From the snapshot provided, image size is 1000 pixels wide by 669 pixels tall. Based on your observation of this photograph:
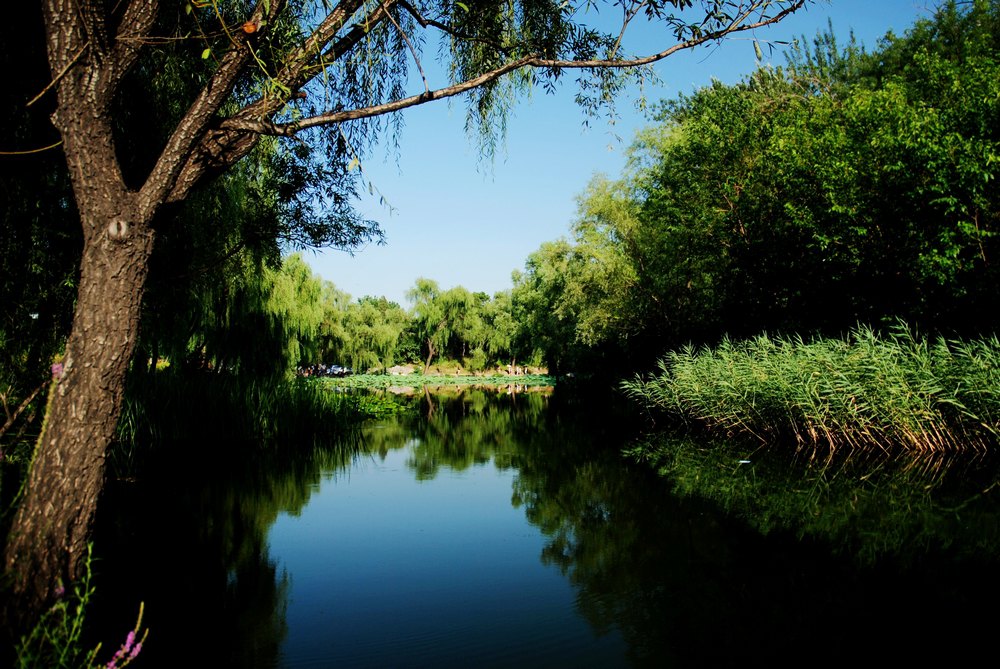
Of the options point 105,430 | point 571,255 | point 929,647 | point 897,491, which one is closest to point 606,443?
point 897,491

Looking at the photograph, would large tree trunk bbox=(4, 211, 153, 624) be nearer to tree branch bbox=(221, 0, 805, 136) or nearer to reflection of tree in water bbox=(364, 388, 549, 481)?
tree branch bbox=(221, 0, 805, 136)

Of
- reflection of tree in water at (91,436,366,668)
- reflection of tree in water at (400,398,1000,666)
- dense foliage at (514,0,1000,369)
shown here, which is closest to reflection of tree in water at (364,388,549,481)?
reflection of tree in water at (400,398,1000,666)

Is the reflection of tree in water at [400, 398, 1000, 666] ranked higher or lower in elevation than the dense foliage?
lower

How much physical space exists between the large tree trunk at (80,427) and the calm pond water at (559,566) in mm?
875

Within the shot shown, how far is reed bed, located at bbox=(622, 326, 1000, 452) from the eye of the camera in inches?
359

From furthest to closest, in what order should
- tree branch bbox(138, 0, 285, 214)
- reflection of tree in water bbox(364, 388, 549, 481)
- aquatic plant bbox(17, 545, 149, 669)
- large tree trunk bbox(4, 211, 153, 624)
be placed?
reflection of tree in water bbox(364, 388, 549, 481) → tree branch bbox(138, 0, 285, 214) → large tree trunk bbox(4, 211, 153, 624) → aquatic plant bbox(17, 545, 149, 669)

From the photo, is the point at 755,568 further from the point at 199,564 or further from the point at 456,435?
the point at 456,435

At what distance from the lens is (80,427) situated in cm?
304

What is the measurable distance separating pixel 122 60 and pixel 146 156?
380 centimetres

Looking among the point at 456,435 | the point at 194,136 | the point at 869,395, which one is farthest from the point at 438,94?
the point at 456,435

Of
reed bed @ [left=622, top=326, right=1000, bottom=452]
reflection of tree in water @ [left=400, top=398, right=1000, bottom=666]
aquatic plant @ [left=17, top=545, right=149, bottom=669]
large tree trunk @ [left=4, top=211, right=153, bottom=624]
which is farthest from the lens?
reed bed @ [left=622, top=326, right=1000, bottom=452]

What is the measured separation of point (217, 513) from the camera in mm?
7043

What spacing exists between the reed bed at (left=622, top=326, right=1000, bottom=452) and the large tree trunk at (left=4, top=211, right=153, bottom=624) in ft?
32.0

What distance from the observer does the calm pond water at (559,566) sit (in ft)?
12.1
